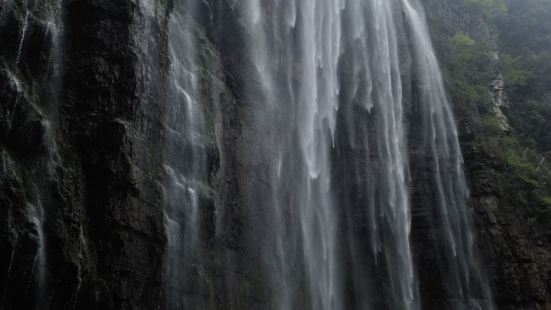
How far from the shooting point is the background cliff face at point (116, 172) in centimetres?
907

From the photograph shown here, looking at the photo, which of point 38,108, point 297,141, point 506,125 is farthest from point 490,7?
point 38,108

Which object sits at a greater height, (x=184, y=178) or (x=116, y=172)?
(x=184, y=178)

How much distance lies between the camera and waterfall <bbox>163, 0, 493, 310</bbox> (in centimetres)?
1471

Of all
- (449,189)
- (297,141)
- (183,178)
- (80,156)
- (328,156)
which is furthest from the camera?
(449,189)

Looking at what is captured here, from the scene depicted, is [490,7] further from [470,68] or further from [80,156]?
[80,156]

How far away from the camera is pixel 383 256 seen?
18.2m

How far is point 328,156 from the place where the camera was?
1884 centimetres

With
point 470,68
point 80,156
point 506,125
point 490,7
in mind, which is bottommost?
point 80,156

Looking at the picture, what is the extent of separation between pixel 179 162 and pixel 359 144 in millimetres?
8410

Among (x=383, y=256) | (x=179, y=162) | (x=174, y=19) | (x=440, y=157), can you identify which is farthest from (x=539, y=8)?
(x=179, y=162)

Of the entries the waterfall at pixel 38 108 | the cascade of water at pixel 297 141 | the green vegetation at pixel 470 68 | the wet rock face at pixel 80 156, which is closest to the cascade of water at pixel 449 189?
the green vegetation at pixel 470 68

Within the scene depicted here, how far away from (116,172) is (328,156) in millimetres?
9349

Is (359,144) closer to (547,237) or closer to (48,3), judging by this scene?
(547,237)

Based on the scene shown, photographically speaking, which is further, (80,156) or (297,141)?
(297,141)
